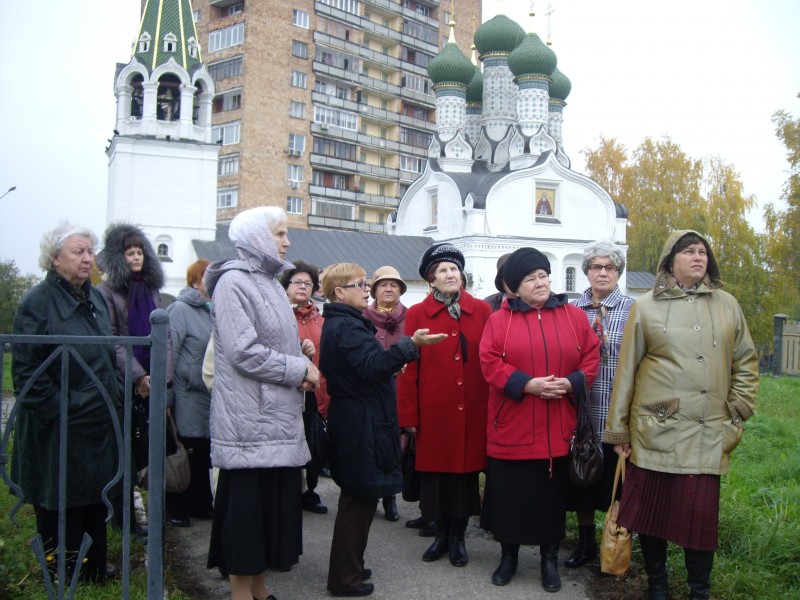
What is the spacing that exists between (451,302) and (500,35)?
3399 centimetres

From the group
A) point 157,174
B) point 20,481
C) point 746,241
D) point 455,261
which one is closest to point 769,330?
point 746,241

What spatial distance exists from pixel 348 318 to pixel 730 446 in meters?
2.05

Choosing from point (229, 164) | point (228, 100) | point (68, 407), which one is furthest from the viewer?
point (228, 100)

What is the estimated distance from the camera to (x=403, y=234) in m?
37.4

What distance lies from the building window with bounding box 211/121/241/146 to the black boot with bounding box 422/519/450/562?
3944 centimetres

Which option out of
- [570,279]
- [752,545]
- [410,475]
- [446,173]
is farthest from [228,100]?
[752,545]

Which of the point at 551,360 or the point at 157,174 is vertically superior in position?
the point at 157,174

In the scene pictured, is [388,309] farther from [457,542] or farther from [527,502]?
[527,502]

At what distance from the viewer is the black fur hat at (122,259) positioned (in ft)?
16.2

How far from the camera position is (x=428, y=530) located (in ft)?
16.9

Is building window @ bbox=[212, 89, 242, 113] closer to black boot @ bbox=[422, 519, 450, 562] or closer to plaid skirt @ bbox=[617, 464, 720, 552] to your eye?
black boot @ bbox=[422, 519, 450, 562]

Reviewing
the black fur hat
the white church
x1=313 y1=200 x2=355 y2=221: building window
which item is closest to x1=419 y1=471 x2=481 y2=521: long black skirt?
the black fur hat

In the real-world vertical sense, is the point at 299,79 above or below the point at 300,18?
below

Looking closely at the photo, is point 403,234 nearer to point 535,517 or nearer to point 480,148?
point 480,148
